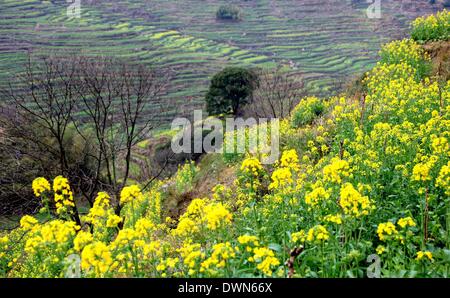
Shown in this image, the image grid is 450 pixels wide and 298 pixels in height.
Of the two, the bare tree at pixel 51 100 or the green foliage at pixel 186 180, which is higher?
the bare tree at pixel 51 100

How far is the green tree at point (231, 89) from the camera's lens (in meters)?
34.4

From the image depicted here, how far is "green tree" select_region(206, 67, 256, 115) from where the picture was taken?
113ft

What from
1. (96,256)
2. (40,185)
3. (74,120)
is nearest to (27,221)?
(40,185)

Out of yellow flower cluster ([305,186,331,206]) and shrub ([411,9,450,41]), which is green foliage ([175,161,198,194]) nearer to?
shrub ([411,9,450,41])

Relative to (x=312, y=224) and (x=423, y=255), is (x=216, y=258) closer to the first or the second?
(x=312, y=224)

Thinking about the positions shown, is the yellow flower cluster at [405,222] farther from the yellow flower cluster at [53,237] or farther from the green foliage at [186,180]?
the green foliage at [186,180]

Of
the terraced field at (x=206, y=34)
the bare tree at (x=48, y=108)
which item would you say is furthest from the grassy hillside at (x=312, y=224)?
the terraced field at (x=206, y=34)
